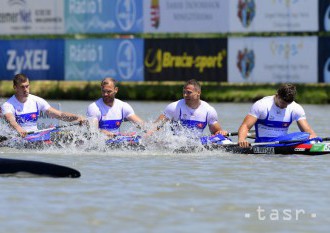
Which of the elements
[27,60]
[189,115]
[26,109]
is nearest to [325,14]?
[27,60]

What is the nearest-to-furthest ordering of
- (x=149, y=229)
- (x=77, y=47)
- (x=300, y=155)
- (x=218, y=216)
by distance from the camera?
(x=149, y=229) < (x=218, y=216) < (x=300, y=155) < (x=77, y=47)

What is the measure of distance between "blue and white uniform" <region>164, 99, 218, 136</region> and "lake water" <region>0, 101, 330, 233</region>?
1.45 ft

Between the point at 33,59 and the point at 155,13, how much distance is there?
5929 millimetres

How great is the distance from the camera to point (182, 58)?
3900cm

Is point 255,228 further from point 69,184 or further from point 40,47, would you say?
point 40,47

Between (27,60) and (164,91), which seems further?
(27,60)

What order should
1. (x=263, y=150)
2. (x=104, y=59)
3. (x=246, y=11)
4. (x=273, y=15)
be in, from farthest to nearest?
(x=104, y=59) → (x=246, y=11) → (x=273, y=15) → (x=263, y=150)

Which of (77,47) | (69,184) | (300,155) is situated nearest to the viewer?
(69,184)

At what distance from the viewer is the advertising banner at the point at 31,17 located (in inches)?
1654

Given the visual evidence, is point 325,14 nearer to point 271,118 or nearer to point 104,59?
point 104,59

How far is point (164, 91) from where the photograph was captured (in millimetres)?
39250

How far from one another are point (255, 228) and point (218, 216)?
845mm

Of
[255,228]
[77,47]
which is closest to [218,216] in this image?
[255,228]

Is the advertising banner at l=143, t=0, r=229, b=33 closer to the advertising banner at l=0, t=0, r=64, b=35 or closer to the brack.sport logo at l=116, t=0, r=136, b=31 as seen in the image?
the brack.sport logo at l=116, t=0, r=136, b=31
